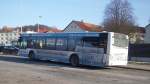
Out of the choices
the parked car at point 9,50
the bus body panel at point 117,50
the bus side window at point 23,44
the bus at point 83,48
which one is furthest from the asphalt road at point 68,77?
the parked car at point 9,50

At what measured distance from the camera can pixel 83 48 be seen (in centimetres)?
2680

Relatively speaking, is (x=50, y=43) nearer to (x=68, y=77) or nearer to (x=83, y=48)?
(x=83, y=48)

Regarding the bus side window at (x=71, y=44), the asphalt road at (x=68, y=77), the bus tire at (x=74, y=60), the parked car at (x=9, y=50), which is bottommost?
the asphalt road at (x=68, y=77)

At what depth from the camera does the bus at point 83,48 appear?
2503 centimetres

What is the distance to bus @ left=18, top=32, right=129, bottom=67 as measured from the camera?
25.0 m

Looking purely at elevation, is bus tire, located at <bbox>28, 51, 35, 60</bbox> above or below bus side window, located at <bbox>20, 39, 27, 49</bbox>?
below

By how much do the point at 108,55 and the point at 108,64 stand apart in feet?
2.06

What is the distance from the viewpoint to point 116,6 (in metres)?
84.4

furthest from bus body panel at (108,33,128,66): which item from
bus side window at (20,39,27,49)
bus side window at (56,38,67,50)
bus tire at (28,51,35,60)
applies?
bus side window at (20,39,27,49)

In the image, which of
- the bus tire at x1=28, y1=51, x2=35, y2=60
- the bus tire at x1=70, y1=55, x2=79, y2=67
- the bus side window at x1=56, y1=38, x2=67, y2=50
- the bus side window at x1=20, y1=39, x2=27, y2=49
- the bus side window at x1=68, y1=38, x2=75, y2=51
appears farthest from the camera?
the bus side window at x1=20, y1=39, x2=27, y2=49

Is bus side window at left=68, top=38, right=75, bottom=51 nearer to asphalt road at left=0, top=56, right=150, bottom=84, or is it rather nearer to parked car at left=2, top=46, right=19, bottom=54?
asphalt road at left=0, top=56, right=150, bottom=84

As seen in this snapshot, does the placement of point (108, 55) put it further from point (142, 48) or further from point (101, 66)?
point (142, 48)

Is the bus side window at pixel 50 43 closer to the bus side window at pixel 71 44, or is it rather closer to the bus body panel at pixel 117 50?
the bus side window at pixel 71 44

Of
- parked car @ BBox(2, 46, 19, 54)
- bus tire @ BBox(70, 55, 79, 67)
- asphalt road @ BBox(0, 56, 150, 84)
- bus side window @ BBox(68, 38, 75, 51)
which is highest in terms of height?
bus side window @ BBox(68, 38, 75, 51)
